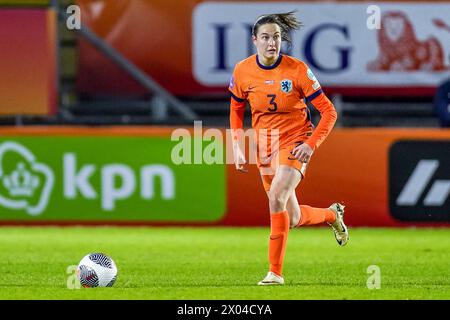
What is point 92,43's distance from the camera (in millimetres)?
17312

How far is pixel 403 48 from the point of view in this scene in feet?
57.7

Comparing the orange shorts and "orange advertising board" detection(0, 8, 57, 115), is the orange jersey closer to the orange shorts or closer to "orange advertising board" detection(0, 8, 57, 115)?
the orange shorts

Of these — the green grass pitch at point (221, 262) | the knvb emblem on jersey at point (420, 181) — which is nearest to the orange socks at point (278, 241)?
the green grass pitch at point (221, 262)

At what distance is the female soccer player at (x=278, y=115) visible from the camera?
998 centimetres

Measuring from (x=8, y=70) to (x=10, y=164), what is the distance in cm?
124

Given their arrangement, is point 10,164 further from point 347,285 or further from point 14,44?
point 347,285

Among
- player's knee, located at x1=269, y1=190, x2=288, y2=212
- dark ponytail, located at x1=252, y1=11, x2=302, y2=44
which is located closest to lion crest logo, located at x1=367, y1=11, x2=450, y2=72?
dark ponytail, located at x1=252, y1=11, x2=302, y2=44

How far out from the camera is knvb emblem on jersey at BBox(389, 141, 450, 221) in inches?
617

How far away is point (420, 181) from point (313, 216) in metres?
4.87

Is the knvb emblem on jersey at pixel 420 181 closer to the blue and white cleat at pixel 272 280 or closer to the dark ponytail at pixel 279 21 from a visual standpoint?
the dark ponytail at pixel 279 21

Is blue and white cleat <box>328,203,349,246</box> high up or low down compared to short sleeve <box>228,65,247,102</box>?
down

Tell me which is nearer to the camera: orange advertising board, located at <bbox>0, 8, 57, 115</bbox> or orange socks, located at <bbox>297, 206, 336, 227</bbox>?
orange socks, located at <bbox>297, 206, 336, 227</bbox>

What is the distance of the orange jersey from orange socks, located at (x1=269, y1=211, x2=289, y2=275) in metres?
0.58

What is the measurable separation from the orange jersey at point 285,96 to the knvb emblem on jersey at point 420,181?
5.55 meters
